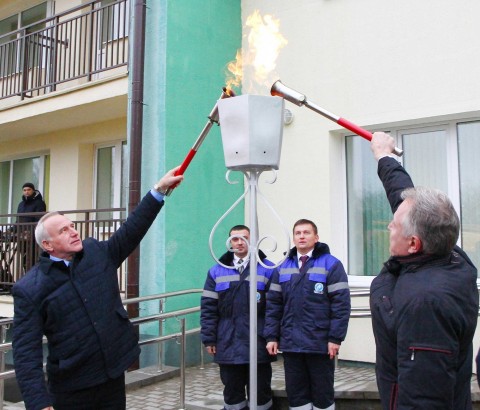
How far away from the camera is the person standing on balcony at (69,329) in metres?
2.82

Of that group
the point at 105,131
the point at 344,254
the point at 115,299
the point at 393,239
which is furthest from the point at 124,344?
the point at 105,131

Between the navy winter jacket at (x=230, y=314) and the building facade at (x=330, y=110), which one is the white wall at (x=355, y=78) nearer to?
the building facade at (x=330, y=110)

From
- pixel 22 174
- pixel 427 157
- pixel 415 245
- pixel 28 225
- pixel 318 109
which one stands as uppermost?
pixel 22 174

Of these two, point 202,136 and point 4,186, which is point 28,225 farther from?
point 202,136

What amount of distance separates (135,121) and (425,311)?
5.34 m

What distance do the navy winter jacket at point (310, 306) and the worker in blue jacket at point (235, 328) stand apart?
162mm

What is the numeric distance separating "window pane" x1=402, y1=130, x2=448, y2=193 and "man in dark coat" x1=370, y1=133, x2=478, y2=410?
4.17 metres

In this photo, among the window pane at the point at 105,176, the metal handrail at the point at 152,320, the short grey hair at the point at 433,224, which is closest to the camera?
the short grey hair at the point at 433,224

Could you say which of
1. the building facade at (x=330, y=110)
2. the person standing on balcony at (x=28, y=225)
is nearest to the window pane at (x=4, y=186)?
the person standing on balcony at (x=28, y=225)

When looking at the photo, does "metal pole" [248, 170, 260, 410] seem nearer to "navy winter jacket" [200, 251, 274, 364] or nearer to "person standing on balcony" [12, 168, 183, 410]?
"person standing on balcony" [12, 168, 183, 410]

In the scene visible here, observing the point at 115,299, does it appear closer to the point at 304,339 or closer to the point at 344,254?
the point at 304,339

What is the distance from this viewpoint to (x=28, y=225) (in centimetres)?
845

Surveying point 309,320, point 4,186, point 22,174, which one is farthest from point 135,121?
point 4,186

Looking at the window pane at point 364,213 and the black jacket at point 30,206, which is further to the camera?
the black jacket at point 30,206
